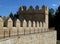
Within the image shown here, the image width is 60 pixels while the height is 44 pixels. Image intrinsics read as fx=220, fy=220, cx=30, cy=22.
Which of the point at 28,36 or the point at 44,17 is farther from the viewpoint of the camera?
the point at 44,17

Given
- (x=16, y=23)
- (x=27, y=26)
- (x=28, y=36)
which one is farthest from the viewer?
(x=27, y=26)

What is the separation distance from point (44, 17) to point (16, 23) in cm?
656

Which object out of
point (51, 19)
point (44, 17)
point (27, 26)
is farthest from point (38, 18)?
point (51, 19)

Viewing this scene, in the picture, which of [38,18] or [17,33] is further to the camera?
[38,18]

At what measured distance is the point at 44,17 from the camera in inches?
506

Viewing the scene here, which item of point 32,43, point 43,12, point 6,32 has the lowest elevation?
point 32,43

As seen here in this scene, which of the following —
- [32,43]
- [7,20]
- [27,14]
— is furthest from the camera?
[27,14]

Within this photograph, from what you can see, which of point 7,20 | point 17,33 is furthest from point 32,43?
point 7,20

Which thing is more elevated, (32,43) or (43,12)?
(43,12)

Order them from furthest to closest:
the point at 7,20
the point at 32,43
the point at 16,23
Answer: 1. the point at 32,43
2. the point at 16,23
3. the point at 7,20

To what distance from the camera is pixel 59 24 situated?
93.2ft

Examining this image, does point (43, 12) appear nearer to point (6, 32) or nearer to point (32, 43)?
point (32, 43)

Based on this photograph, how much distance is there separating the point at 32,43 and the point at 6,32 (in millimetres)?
2025

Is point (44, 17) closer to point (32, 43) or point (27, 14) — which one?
point (27, 14)
